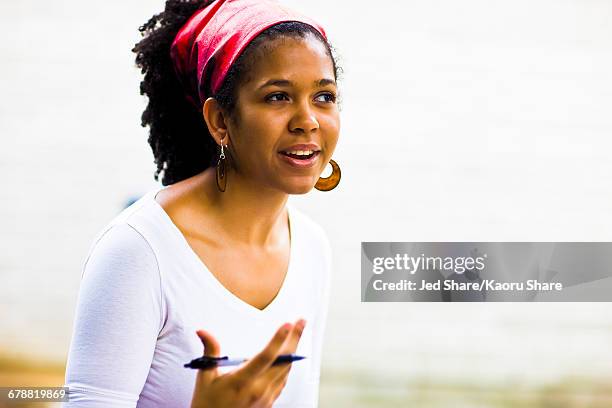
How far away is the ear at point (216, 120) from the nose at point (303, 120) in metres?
0.10

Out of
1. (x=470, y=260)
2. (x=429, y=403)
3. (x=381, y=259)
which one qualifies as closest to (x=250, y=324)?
(x=381, y=259)

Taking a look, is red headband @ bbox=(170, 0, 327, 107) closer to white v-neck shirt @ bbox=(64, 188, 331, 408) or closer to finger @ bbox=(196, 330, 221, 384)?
white v-neck shirt @ bbox=(64, 188, 331, 408)

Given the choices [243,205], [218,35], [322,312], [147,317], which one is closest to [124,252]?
[147,317]

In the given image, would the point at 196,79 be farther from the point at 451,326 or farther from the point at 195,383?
the point at 451,326

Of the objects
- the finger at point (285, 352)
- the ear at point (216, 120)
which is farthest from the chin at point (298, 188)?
the finger at point (285, 352)

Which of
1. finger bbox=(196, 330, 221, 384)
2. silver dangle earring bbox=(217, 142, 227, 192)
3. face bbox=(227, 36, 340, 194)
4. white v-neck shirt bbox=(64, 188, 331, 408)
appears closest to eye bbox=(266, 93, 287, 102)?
face bbox=(227, 36, 340, 194)

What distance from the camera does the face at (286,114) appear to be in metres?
1.10

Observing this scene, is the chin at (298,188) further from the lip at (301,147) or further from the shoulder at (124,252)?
the shoulder at (124,252)

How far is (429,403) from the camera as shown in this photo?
2479 millimetres

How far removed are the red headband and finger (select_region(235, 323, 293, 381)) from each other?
35 centimetres

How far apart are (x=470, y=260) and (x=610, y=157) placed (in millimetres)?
556

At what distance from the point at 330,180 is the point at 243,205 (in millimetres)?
152

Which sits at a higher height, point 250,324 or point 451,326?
point 451,326

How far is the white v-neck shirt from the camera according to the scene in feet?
3.49
